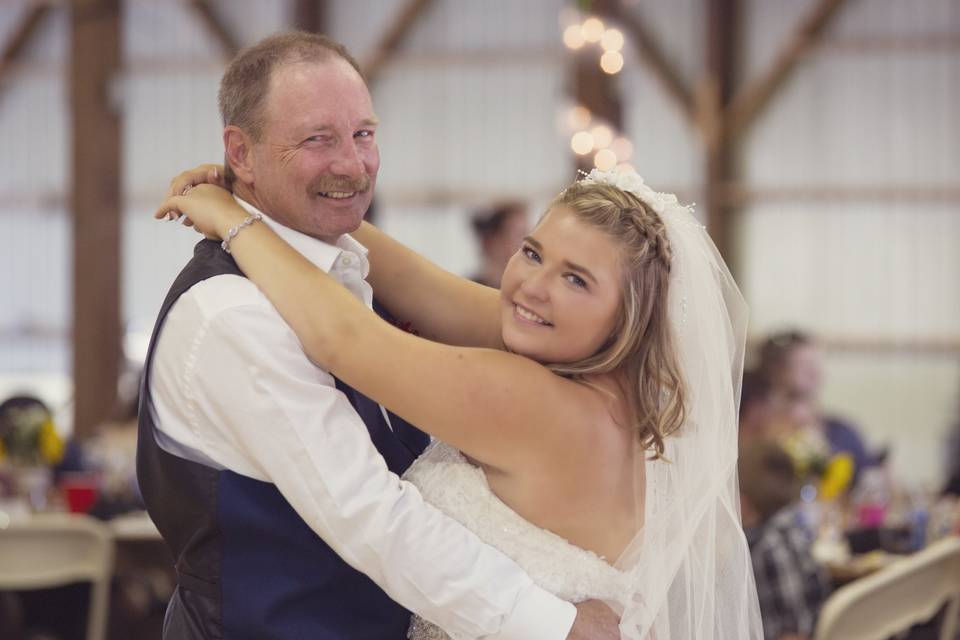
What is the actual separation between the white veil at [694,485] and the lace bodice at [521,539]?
0.23 feet

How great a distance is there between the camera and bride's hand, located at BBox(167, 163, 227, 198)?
7.14ft

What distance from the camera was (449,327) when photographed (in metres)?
2.42

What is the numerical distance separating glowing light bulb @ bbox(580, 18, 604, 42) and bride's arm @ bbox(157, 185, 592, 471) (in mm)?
5714

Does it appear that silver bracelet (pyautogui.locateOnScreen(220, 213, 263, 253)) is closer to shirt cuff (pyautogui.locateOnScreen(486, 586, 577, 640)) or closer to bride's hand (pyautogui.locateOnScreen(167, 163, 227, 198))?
bride's hand (pyautogui.locateOnScreen(167, 163, 227, 198))

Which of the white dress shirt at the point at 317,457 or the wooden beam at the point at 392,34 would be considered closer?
the white dress shirt at the point at 317,457

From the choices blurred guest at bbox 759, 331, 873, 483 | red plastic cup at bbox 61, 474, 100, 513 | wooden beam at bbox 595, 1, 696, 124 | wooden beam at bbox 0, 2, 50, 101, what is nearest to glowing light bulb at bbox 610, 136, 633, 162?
blurred guest at bbox 759, 331, 873, 483

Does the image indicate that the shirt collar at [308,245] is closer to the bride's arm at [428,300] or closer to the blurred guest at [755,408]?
the bride's arm at [428,300]

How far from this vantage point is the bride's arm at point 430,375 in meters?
1.91

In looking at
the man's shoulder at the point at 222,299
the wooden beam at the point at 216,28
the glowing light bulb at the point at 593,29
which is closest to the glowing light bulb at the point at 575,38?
the glowing light bulb at the point at 593,29

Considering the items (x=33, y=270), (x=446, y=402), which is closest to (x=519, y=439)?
(x=446, y=402)

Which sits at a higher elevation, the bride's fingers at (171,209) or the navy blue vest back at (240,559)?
the bride's fingers at (171,209)

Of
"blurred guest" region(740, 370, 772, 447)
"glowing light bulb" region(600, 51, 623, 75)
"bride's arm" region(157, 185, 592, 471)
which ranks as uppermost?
"glowing light bulb" region(600, 51, 623, 75)

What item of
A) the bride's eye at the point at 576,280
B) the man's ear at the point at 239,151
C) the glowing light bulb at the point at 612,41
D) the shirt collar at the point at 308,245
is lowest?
the bride's eye at the point at 576,280

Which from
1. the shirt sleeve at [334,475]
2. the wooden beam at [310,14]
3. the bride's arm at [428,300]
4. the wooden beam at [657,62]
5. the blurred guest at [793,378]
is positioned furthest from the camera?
the wooden beam at [310,14]
